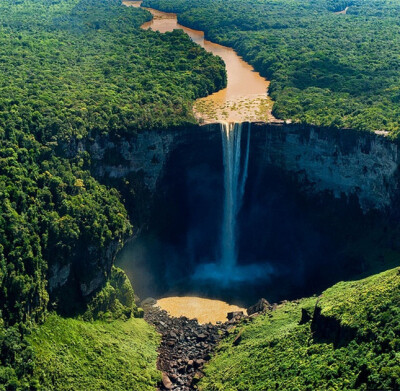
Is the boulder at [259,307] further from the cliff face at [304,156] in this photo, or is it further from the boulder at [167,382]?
the cliff face at [304,156]

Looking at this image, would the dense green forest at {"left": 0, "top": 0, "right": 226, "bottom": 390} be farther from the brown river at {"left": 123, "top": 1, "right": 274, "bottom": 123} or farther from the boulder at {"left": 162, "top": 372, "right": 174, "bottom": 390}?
the boulder at {"left": 162, "top": 372, "right": 174, "bottom": 390}

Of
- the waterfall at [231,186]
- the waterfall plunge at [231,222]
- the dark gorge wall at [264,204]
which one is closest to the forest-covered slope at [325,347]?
the dark gorge wall at [264,204]

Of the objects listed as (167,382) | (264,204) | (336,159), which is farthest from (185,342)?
(336,159)

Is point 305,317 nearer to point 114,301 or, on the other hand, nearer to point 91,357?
point 91,357

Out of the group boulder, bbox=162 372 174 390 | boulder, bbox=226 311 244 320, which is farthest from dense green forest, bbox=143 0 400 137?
boulder, bbox=162 372 174 390

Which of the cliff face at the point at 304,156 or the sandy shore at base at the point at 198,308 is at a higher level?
the cliff face at the point at 304,156

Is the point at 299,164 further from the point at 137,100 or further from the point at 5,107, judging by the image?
the point at 5,107
